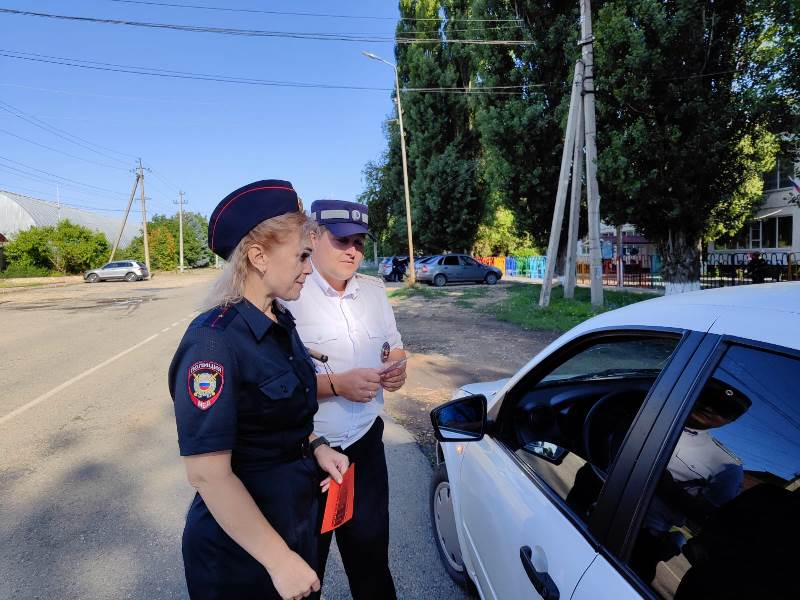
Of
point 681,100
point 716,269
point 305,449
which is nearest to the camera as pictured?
point 305,449

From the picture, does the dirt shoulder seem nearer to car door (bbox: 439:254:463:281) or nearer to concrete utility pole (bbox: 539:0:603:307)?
concrete utility pole (bbox: 539:0:603:307)

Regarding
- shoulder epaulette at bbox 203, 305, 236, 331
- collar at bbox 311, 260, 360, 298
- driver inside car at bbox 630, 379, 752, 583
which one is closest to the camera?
driver inside car at bbox 630, 379, 752, 583

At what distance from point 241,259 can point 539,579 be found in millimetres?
1175

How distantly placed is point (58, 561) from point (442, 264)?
2505 centimetres

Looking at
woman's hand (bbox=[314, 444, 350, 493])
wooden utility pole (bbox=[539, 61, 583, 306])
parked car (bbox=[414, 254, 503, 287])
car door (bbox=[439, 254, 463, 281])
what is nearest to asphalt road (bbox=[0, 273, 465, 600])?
woman's hand (bbox=[314, 444, 350, 493])

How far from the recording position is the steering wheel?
169 cm

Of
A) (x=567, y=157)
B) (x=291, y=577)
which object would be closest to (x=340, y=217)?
(x=291, y=577)

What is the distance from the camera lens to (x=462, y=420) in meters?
2.00

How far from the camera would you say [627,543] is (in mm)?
1158

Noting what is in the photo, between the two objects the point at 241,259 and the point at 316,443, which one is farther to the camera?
the point at 316,443

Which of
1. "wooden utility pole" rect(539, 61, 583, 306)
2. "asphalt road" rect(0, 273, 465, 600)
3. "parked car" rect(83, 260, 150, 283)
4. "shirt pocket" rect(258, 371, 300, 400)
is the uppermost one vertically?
"wooden utility pole" rect(539, 61, 583, 306)

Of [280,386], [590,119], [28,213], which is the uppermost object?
[28,213]

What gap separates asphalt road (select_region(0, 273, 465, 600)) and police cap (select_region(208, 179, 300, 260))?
21cm

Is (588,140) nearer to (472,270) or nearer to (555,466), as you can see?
(555,466)
